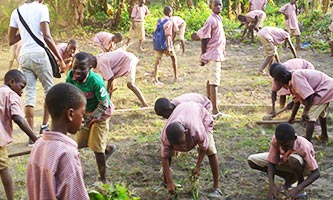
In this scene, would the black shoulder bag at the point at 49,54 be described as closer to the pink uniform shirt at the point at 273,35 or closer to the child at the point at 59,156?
the child at the point at 59,156

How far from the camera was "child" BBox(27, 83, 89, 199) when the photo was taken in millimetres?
2738

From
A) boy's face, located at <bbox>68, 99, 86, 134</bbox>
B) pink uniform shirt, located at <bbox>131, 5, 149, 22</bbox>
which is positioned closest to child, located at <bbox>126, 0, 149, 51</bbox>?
pink uniform shirt, located at <bbox>131, 5, 149, 22</bbox>

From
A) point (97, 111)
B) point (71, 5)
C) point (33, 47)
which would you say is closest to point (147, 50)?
point (71, 5)

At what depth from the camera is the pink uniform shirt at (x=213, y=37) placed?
24.9ft

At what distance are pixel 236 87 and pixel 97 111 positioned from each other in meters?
5.10

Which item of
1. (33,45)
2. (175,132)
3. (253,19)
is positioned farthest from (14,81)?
(253,19)

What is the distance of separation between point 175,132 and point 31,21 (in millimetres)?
2540

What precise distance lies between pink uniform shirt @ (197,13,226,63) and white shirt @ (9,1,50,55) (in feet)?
8.27

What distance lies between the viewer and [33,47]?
6.06 m

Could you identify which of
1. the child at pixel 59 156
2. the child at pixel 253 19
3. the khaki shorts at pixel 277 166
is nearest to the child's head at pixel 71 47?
the khaki shorts at pixel 277 166

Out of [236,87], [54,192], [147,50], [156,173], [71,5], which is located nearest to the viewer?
[54,192]

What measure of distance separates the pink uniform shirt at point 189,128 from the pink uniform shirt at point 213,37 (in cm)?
289

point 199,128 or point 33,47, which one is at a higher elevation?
point 33,47

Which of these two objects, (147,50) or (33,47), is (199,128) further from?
(147,50)
